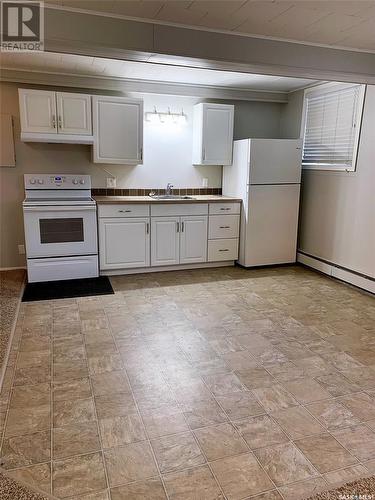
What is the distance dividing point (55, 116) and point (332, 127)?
3.19m

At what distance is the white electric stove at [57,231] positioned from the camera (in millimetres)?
4051

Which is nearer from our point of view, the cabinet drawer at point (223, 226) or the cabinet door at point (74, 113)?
the cabinet door at point (74, 113)

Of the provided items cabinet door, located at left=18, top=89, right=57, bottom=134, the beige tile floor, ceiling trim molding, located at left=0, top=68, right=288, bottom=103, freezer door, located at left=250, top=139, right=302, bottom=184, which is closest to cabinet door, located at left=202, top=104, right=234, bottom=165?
ceiling trim molding, located at left=0, top=68, right=288, bottom=103

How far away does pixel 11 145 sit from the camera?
4352 millimetres

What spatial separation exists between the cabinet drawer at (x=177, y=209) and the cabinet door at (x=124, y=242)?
0.16m

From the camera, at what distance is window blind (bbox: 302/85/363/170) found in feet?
13.8

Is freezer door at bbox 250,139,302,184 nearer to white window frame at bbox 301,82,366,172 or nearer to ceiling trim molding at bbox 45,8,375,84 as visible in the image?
white window frame at bbox 301,82,366,172

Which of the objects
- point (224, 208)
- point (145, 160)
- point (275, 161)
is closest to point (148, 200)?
point (145, 160)

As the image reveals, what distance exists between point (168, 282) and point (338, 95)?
9.56 feet

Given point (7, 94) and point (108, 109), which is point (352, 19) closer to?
point (108, 109)

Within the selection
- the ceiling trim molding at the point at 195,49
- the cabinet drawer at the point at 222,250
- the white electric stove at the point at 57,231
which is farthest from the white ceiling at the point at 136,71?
the cabinet drawer at the point at 222,250

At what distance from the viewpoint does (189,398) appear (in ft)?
7.34

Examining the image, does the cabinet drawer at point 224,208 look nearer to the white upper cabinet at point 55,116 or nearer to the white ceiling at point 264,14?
the white upper cabinet at point 55,116

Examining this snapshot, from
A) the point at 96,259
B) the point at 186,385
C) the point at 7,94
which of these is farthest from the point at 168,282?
the point at 7,94
